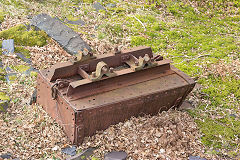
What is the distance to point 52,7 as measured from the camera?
9211 millimetres

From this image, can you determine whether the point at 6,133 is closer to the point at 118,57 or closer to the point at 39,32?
the point at 118,57

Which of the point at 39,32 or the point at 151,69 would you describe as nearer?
the point at 151,69

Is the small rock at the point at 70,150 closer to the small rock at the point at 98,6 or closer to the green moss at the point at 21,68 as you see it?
the green moss at the point at 21,68

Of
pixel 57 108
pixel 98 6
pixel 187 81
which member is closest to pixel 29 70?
pixel 57 108

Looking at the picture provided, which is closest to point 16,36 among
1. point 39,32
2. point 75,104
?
point 39,32

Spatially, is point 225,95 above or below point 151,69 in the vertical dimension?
below

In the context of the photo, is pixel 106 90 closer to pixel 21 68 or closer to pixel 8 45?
pixel 21 68

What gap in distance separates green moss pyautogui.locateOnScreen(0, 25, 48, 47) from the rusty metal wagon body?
221 cm

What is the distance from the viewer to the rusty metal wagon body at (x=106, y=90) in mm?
4695

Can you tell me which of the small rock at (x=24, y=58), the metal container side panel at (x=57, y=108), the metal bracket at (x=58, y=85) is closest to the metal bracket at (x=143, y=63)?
the metal bracket at (x=58, y=85)

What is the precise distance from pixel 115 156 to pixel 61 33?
3.82 metres

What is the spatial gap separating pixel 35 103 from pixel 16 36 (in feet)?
7.82

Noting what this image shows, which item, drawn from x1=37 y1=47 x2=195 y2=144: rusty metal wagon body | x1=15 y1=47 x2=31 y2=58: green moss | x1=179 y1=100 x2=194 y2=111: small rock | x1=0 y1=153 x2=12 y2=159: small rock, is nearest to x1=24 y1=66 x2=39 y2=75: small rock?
x1=15 y1=47 x2=31 y2=58: green moss

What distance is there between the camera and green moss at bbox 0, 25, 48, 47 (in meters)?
7.32
